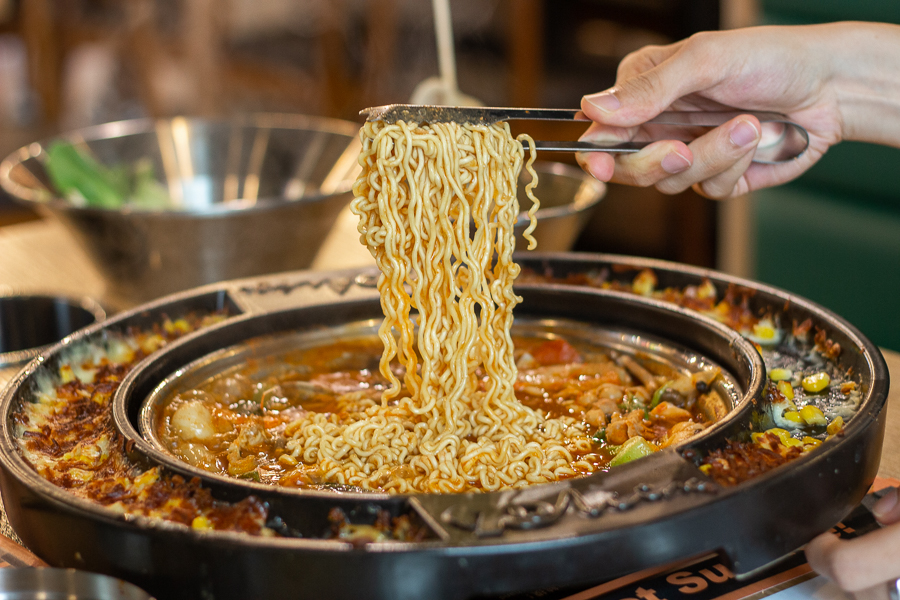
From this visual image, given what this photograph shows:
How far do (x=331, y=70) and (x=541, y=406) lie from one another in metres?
6.55

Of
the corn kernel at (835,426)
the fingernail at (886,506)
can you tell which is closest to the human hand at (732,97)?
the corn kernel at (835,426)

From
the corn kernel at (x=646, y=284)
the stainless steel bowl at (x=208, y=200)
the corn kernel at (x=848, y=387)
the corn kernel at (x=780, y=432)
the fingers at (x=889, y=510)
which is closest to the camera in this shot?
the fingers at (x=889, y=510)

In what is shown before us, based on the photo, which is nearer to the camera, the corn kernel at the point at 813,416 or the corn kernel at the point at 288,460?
the corn kernel at the point at 813,416

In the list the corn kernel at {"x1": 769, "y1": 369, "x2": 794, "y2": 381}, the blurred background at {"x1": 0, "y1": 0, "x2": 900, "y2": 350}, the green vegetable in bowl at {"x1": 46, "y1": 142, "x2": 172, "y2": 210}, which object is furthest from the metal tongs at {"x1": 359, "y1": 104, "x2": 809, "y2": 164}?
the blurred background at {"x1": 0, "y1": 0, "x2": 900, "y2": 350}

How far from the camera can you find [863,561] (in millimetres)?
1293

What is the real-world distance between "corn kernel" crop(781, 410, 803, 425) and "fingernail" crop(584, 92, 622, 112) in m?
0.78

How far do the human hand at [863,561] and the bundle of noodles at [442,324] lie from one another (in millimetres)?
499

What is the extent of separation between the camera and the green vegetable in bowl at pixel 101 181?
3.08m

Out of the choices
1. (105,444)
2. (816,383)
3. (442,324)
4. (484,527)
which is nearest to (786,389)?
(816,383)

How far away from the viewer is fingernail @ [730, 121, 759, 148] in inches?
78.2

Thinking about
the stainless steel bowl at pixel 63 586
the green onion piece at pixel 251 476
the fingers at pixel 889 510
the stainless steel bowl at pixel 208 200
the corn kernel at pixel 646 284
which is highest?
the stainless steel bowl at pixel 208 200

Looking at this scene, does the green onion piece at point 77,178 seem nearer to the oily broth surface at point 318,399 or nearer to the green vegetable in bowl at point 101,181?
the green vegetable in bowl at point 101,181

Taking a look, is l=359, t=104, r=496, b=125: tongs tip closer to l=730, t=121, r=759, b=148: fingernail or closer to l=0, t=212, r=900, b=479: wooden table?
l=730, t=121, r=759, b=148: fingernail

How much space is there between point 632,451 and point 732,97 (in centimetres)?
111
